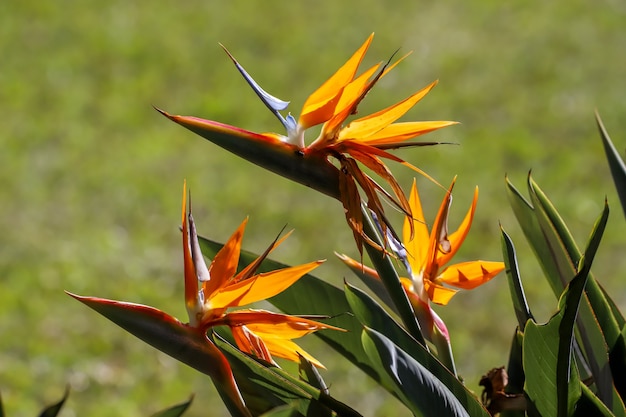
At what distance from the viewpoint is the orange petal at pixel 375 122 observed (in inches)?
32.9

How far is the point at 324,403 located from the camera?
829mm

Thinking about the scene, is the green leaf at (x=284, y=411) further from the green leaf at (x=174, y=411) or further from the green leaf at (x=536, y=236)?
the green leaf at (x=536, y=236)

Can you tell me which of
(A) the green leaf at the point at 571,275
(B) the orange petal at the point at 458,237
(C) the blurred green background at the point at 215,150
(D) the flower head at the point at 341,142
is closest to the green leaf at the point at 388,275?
(D) the flower head at the point at 341,142

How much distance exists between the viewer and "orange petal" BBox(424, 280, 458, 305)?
38.5 inches

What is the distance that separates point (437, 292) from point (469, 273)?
1.9 inches

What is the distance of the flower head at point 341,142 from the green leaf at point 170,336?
150mm

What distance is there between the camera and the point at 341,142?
829 mm

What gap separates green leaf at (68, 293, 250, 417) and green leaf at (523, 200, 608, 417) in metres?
0.26

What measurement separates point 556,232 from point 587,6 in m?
5.33

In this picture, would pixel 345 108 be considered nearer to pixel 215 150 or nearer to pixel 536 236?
pixel 536 236

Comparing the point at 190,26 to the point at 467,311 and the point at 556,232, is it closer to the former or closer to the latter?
the point at 467,311

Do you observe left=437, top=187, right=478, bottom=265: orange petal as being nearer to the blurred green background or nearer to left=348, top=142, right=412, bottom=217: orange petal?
left=348, top=142, right=412, bottom=217: orange petal

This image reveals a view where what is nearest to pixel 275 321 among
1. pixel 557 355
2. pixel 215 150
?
pixel 557 355

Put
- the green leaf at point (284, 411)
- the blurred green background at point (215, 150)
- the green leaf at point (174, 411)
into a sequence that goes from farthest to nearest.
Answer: the blurred green background at point (215, 150)
the green leaf at point (174, 411)
the green leaf at point (284, 411)
